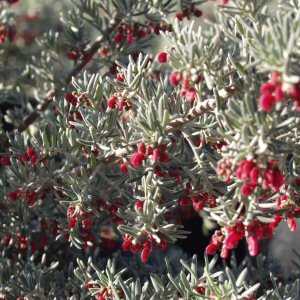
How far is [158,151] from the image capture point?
197cm

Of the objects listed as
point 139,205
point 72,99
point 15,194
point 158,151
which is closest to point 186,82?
point 158,151

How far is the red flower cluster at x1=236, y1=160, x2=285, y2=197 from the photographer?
5.37ft

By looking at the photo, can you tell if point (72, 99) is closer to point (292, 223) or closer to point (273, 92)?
point (292, 223)

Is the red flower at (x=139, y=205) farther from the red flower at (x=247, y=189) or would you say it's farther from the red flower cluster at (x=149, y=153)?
the red flower at (x=247, y=189)

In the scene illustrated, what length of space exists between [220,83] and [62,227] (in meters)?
1.20

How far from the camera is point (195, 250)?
4.38 meters

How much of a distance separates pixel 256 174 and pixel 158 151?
1.43ft

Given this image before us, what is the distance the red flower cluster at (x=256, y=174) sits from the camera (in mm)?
1636

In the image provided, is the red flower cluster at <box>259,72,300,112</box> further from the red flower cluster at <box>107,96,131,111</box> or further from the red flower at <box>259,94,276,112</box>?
the red flower cluster at <box>107,96,131,111</box>

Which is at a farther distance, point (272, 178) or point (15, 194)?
point (15, 194)

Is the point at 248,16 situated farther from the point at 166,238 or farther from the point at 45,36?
Result: the point at 45,36

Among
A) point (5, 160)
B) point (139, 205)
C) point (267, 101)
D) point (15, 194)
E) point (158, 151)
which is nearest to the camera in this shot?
point (267, 101)

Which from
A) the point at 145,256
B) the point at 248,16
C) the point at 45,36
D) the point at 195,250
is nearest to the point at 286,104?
the point at 248,16

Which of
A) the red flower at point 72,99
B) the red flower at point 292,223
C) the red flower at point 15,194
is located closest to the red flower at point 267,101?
the red flower at point 292,223
